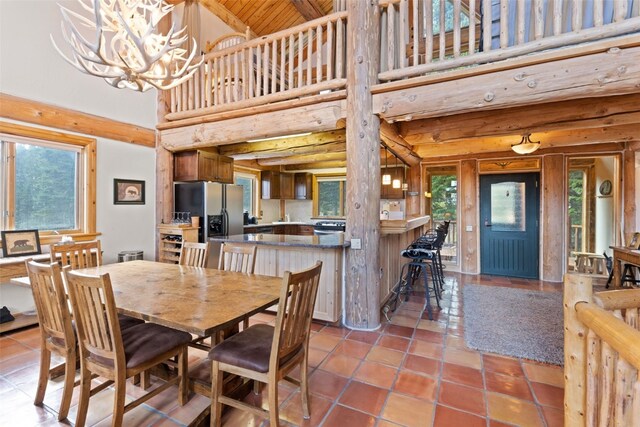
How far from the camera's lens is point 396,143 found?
14.3ft

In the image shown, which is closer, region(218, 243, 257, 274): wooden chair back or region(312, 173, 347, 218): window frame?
region(218, 243, 257, 274): wooden chair back

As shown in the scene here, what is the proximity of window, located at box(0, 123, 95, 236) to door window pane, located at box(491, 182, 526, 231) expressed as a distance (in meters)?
6.63

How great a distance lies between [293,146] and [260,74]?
1.23m

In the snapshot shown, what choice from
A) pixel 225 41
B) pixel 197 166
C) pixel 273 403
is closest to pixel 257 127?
pixel 197 166

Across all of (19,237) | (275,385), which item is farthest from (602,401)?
(19,237)

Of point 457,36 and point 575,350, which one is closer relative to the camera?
point 575,350

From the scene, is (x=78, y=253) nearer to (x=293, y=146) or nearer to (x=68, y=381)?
(x=68, y=381)

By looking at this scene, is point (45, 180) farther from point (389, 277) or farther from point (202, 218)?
point (389, 277)

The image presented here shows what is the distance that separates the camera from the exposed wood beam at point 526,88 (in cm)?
237

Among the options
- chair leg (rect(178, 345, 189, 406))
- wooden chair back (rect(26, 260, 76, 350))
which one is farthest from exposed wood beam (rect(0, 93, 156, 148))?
chair leg (rect(178, 345, 189, 406))

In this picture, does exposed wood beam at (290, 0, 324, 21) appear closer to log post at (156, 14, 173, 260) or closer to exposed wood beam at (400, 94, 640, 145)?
log post at (156, 14, 173, 260)

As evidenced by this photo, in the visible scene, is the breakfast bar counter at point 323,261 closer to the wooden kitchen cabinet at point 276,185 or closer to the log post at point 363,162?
the log post at point 363,162

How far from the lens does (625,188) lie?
15.9ft

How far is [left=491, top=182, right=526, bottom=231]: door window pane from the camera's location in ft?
18.4
